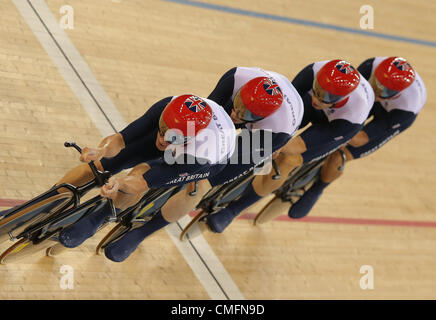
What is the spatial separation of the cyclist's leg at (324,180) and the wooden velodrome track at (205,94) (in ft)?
0.90

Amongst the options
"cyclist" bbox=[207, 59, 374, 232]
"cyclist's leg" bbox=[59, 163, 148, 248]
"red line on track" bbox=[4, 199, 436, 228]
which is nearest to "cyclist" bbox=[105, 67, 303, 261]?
"cyclist" bbox=[207, 59, 374, 232]

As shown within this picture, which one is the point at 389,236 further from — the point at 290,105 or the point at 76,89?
the point at 76,89

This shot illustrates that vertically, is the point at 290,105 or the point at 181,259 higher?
the point at 290,105

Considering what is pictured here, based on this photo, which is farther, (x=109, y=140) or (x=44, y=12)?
(x=44, y=12)

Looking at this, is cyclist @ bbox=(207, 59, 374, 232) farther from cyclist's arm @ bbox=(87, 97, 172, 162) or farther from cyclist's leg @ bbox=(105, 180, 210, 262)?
cyclist's arm @ bbox=(87, 97, 172, 162)

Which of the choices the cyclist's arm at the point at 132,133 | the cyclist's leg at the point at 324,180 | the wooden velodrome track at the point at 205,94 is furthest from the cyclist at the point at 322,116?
the cyclist's arm at the point at 132,133

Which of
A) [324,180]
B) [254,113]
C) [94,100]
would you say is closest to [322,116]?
[324,180]

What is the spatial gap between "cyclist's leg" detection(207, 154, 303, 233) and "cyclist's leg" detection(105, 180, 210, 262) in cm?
42

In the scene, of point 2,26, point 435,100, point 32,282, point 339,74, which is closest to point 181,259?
point 32,282

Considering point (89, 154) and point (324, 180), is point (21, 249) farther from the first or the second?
point (324, 180)

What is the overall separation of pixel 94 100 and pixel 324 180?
1694mm

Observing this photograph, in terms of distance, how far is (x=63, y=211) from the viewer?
3111mm

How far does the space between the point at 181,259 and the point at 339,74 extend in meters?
1.56

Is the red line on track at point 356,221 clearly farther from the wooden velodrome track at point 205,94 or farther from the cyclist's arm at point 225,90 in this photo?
the cyclist's arm at point 225,90
